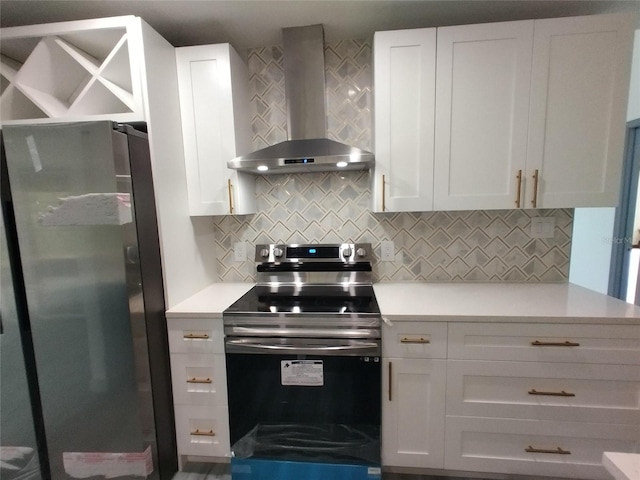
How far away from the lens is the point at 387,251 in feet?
6.50

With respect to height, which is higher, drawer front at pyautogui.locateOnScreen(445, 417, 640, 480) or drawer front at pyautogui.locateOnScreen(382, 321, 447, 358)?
drawer front at pyautogui.locateOnScreen(382, 321, 447, 358)

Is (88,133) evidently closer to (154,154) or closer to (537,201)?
(154,154)

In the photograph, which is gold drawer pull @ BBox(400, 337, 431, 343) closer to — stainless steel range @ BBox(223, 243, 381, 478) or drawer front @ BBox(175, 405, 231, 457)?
stainless steel range @ BBox(223, 243, 381, 478)

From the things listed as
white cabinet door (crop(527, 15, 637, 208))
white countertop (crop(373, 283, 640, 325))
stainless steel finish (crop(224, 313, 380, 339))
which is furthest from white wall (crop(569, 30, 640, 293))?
stainless steel finish (crop(224, 313, 380, 339))

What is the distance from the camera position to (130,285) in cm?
129

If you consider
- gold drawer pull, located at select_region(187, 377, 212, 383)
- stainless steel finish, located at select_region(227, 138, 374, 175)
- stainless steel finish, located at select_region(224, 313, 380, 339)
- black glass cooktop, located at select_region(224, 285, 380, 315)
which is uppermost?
stainless steel finish, located at select_region(227, 138, 374, 175)

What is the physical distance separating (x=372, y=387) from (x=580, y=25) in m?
2.01

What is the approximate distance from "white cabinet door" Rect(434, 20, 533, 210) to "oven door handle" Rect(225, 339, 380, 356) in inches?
33.4

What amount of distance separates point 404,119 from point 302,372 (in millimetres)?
1392

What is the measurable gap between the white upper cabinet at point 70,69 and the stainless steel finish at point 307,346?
120 cm

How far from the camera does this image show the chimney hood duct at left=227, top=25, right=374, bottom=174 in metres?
1.54

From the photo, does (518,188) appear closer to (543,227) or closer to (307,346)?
(543,227)

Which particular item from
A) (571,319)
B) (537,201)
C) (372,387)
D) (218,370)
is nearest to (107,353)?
(218,370)

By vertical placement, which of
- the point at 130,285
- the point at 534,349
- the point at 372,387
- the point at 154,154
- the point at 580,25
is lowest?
the point at 372,387
